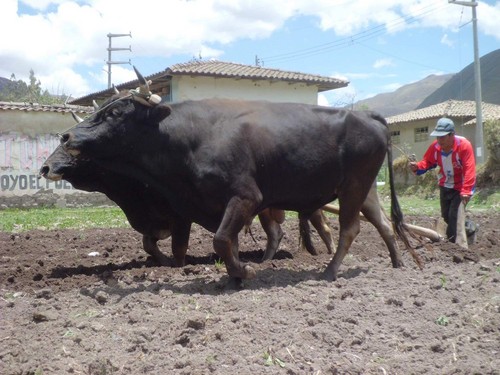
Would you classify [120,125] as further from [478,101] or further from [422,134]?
[422,134]

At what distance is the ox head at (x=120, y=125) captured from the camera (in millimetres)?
6453

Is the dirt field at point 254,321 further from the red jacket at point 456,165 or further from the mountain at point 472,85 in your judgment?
the mountain at point 472,85

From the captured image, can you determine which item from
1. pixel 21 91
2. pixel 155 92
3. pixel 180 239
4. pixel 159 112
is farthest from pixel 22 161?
pixel 21 91

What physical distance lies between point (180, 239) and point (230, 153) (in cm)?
169

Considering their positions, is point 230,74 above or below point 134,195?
above

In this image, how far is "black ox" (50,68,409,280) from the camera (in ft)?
20.3

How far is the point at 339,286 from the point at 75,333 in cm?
249

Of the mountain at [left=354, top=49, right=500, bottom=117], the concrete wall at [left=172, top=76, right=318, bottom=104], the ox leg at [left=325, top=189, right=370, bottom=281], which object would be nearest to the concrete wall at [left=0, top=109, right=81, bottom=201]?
Result: the concrete wall at [left=172, top=76, right=318, bottom=104]

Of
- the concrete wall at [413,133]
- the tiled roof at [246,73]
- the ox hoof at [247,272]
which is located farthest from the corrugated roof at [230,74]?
the ox hoof at [247,272]

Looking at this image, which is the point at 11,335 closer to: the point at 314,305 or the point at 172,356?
the point at 172,356

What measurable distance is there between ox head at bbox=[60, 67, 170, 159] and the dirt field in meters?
1.34

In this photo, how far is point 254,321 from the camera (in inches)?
190

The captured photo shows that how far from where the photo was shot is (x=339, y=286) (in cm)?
611

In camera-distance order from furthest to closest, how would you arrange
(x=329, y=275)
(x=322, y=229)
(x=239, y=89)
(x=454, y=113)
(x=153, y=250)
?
(x=454, y=113)
(x=239, y=89)
(x=322, y=229)
(x=153, y=250)
(x=329, y=275)
